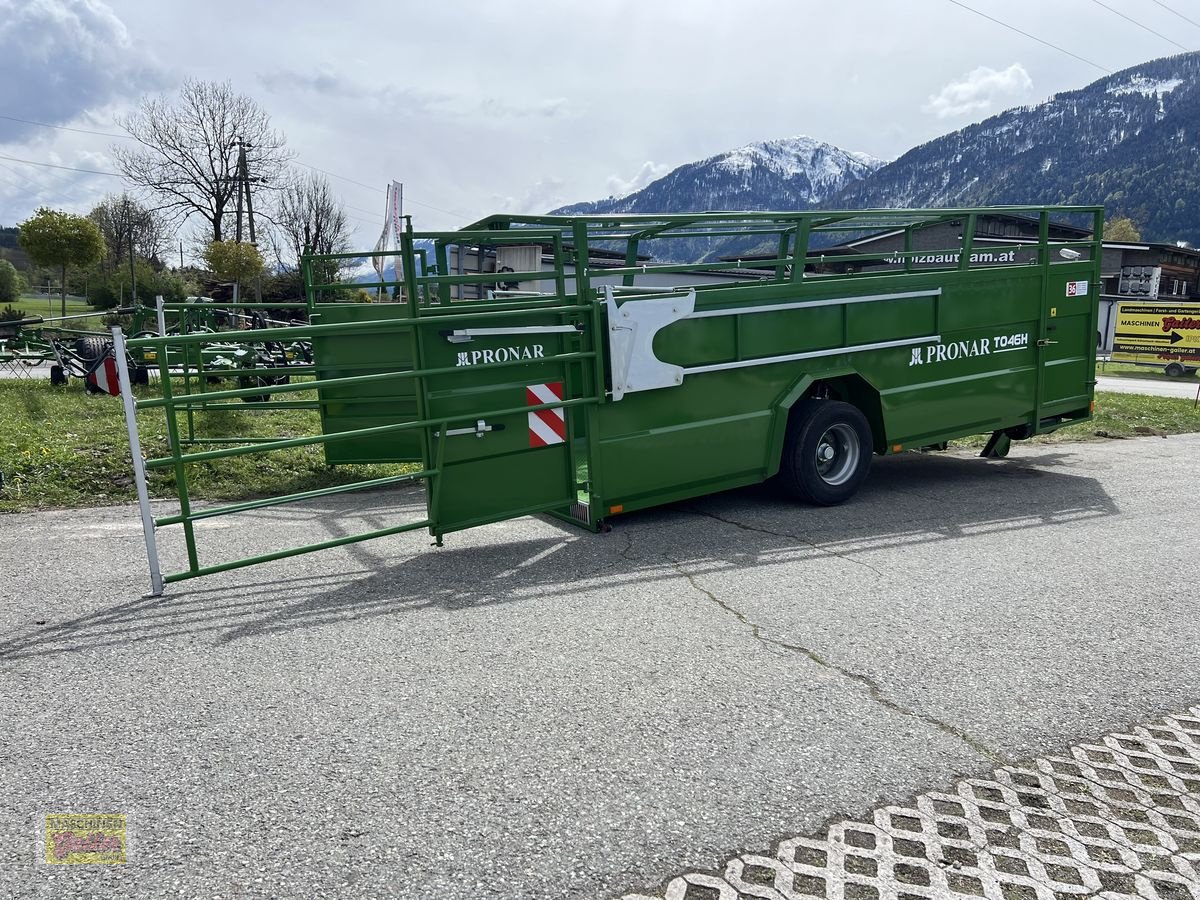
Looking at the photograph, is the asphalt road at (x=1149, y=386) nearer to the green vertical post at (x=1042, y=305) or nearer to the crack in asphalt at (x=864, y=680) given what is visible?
the green vertical post at (x=1042, y=305)

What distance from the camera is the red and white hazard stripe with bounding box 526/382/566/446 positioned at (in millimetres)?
6211

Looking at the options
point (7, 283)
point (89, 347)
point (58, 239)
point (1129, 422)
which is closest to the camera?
point (1129, 422)

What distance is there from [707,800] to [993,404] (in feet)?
21.7

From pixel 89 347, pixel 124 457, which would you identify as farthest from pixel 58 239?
pixel 124 457

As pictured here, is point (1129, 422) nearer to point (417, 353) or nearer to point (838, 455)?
point (838, 455)

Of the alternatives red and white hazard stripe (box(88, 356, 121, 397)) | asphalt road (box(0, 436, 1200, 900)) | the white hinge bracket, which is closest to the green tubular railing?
the white hinge bracket

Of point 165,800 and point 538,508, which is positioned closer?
point 165,800

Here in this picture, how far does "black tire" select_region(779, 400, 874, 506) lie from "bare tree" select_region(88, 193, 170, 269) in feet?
190

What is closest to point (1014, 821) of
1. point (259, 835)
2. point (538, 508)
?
point (259, 835)

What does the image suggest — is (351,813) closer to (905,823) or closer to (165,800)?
(165,800)

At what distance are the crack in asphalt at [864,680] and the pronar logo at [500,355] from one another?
2.09 m

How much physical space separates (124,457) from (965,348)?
8409 mm

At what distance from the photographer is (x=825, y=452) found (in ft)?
25.1

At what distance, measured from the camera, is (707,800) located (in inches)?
122
